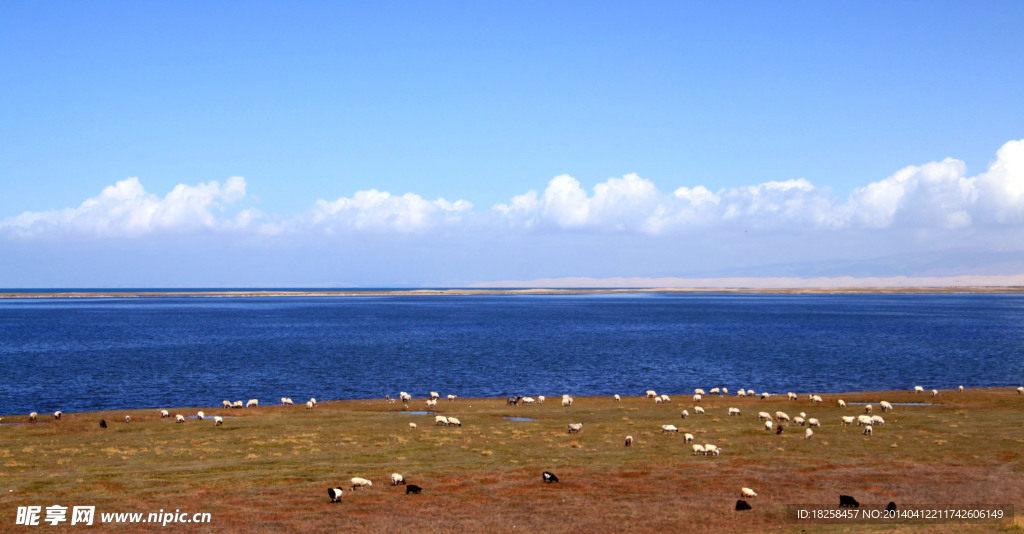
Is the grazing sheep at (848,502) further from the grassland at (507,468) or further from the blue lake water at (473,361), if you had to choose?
the blue lake water at (473,361)

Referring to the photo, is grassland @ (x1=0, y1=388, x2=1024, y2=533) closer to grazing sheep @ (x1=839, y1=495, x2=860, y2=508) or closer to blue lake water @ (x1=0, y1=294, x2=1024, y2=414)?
grazing sheep @ (x1=839, y1=495, x2=860, y2=508)

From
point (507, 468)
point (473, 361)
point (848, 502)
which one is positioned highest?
point (848, 502)

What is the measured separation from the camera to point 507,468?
31953 millimetres

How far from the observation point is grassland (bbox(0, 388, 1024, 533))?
24.4 m

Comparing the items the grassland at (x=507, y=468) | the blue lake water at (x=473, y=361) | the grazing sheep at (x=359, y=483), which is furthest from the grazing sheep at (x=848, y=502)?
the blue lake water at (x=473, y=361)

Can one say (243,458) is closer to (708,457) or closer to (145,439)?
(145,439)

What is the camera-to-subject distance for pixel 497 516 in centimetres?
2464

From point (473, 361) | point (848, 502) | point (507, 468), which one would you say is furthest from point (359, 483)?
point (473, 361)

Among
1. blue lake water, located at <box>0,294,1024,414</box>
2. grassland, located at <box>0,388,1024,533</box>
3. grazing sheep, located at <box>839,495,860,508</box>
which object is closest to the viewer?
grassland, located at <box>0,388,1024,533</box>

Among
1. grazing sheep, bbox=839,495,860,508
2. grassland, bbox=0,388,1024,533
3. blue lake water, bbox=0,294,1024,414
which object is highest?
grazing sheep, bbox=839,495,860,508

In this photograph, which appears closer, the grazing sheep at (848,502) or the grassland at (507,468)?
the grassland at (507,468)

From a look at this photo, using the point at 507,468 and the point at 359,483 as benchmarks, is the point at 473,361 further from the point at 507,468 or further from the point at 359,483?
the point at 359,483

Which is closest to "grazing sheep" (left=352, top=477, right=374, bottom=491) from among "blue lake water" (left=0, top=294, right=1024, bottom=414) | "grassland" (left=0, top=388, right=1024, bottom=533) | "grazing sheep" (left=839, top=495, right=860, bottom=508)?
"grassland" (left=0, top=388, right=1024, bottom=533)

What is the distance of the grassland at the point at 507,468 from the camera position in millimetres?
24438
